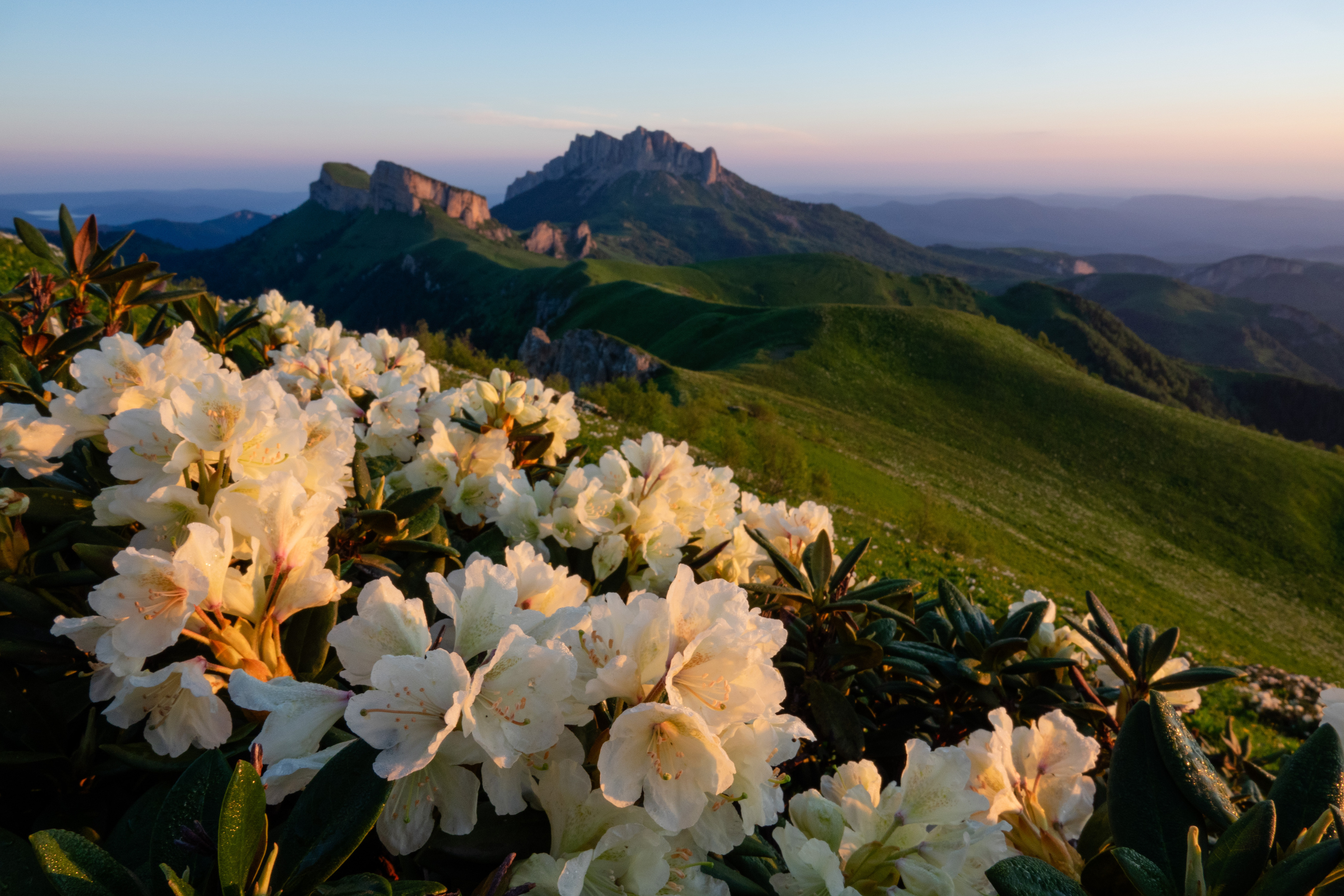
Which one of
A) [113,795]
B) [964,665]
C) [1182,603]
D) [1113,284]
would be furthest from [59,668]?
[1113,284]

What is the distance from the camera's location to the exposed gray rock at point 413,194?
14738 cm

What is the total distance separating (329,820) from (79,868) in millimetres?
282

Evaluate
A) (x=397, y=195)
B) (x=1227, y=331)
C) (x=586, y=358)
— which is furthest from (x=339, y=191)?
(x=1227, y=331)

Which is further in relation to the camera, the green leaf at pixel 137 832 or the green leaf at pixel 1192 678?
the green leaf at pixel 1192 678

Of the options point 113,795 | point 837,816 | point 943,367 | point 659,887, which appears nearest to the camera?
point 659,887

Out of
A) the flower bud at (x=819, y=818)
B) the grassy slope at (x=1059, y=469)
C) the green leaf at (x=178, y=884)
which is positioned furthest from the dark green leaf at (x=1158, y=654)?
the grassy slope at (x=1059, y=469)

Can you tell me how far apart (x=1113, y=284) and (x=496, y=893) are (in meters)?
206

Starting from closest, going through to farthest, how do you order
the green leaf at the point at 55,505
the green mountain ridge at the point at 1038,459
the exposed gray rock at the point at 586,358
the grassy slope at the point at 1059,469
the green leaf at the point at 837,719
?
the green leaf at the point at 55,505, the green leaf at the point at 837,719, the grassy slope at the point at 1059,469, the green mountain ridge at the point at 1038,459, the exposed gray rock at the point at 586,358

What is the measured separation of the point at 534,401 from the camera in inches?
110

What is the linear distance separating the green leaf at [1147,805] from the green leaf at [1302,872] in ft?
0.73

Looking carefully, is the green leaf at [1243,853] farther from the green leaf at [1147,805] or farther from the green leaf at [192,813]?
the green leaf at [192,813]

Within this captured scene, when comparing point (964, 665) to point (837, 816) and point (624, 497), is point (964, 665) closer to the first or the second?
point (837, 816)

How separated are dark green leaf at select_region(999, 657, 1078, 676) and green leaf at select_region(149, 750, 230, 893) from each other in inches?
79.3

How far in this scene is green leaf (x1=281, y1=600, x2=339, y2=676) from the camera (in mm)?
1386
